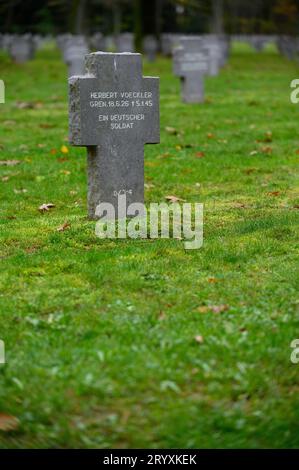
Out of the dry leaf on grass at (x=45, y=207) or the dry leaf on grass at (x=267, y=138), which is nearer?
the dry leaf on grass at (x=45, y=207)

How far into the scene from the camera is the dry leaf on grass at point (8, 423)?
5.18 m

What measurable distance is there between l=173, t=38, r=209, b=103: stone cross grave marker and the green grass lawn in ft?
28.6

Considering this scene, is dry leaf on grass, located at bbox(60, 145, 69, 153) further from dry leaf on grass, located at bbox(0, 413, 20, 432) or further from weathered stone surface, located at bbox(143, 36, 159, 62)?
weathered stone surface, located at bbox(143, 36, 159, 62)

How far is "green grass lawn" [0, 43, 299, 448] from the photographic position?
5.13m

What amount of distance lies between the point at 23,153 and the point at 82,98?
5.01 metres

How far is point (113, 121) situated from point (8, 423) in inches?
177

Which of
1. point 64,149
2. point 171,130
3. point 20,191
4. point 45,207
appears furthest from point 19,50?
point 45,207

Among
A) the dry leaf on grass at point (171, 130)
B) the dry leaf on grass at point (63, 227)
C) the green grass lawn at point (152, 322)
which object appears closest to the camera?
the green grass lawn at point (152, 322)

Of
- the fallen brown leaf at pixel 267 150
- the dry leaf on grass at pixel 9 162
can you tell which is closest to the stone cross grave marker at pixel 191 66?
the fallen brown leaf at pixel 267 150

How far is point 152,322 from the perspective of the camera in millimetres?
6211

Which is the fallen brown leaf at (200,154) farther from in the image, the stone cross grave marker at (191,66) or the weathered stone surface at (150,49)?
the weathered stone surface at (150,49)

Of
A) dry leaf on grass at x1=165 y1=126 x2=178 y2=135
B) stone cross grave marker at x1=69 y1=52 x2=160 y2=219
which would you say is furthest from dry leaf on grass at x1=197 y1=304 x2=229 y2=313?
dry leaf on grass at x1=165 y1=126 x2=178 y2=135

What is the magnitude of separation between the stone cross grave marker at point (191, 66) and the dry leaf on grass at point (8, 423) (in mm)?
15436
